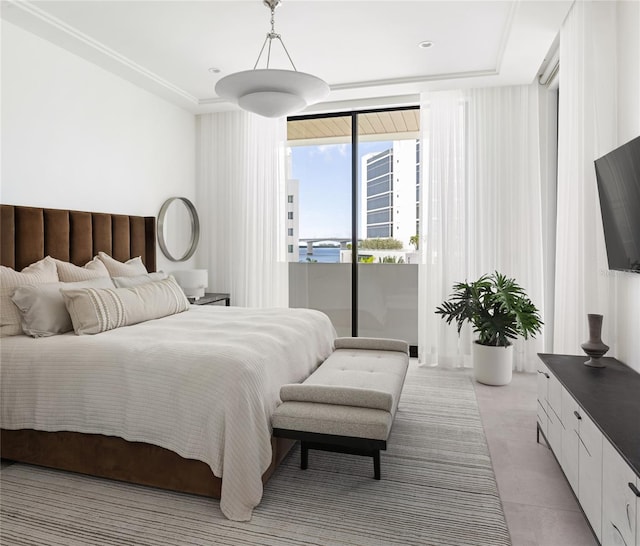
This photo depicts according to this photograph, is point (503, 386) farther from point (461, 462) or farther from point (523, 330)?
point (461, 462)

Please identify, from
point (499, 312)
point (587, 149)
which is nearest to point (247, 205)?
point (499, 312)

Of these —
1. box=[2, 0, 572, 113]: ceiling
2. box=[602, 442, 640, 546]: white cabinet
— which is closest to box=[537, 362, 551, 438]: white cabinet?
box=[602, 442, 640, 546]: white cabinet

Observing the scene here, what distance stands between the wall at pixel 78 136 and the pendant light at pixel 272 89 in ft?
4.99

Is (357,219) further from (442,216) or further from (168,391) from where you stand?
(168,391)

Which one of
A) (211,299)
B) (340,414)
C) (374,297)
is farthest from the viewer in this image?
(374,297)

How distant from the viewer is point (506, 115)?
4.46m

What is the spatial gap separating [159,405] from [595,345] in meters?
2.33

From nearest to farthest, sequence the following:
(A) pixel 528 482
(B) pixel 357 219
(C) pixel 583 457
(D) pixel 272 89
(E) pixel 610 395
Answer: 1. (C) pixel 583 457
2. (E) pixel 610 395
3. (A) pixel 528 482
4. (D) pixel 272 89
5. (B) pixel 357 219

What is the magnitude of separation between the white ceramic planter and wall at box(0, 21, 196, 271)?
3.37m

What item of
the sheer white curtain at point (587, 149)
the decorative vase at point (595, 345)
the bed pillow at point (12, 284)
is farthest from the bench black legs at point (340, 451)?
the bed pillow at point (12, 284)

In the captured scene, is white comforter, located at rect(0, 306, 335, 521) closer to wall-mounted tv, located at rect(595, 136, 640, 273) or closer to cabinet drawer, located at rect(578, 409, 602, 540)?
cabinet drawer, located at rect(578, 409, 602, 540)

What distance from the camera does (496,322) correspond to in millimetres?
3922

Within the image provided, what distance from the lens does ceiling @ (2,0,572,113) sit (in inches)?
120

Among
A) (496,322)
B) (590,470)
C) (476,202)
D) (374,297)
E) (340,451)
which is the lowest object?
(340,451)
